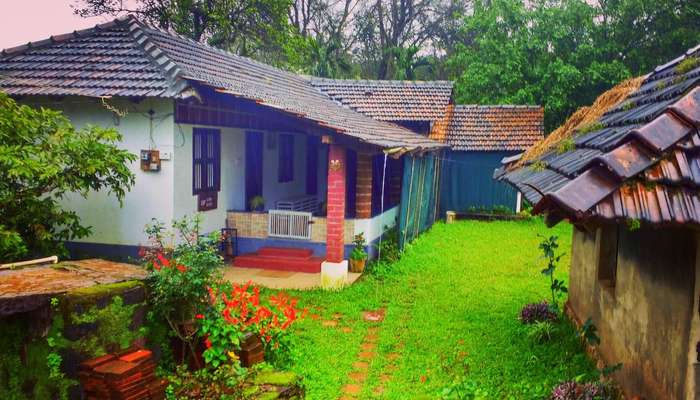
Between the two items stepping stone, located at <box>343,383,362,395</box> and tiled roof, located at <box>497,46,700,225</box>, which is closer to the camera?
tiled roof, located at <box>497,46,700,225</box>

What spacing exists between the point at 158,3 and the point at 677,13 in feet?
65.6

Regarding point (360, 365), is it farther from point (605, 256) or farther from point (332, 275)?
point (332, 275)

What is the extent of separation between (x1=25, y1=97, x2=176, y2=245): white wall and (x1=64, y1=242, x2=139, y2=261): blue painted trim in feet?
0.31

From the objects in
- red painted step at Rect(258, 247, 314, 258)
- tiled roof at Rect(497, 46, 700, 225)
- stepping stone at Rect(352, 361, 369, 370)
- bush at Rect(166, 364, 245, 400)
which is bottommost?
stepping stone at Rect(352, 361, 369, 370)

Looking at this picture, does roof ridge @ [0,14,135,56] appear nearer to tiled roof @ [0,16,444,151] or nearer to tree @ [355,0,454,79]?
tiled roof @ [0,16,444,151]

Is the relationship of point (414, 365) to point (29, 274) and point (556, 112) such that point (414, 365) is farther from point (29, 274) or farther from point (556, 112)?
point (556, 112)

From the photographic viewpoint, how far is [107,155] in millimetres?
8125

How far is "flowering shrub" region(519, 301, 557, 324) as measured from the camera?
26.1ft

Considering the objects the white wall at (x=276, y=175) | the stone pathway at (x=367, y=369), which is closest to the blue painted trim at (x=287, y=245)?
the white wall at (x=276, y=175)

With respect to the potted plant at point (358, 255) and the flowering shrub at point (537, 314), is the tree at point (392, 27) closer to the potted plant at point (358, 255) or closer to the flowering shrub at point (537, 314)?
the potted plant at point (358, 255)

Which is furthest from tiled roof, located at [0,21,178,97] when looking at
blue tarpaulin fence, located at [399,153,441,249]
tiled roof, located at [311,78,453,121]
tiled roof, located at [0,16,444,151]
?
tiled roof, located at [311,78,453,121]

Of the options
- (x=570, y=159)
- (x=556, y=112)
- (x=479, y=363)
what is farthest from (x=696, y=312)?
(x=556, y=112)

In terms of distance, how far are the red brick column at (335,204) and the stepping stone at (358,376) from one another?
4012mm

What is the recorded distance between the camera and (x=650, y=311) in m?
4.35
